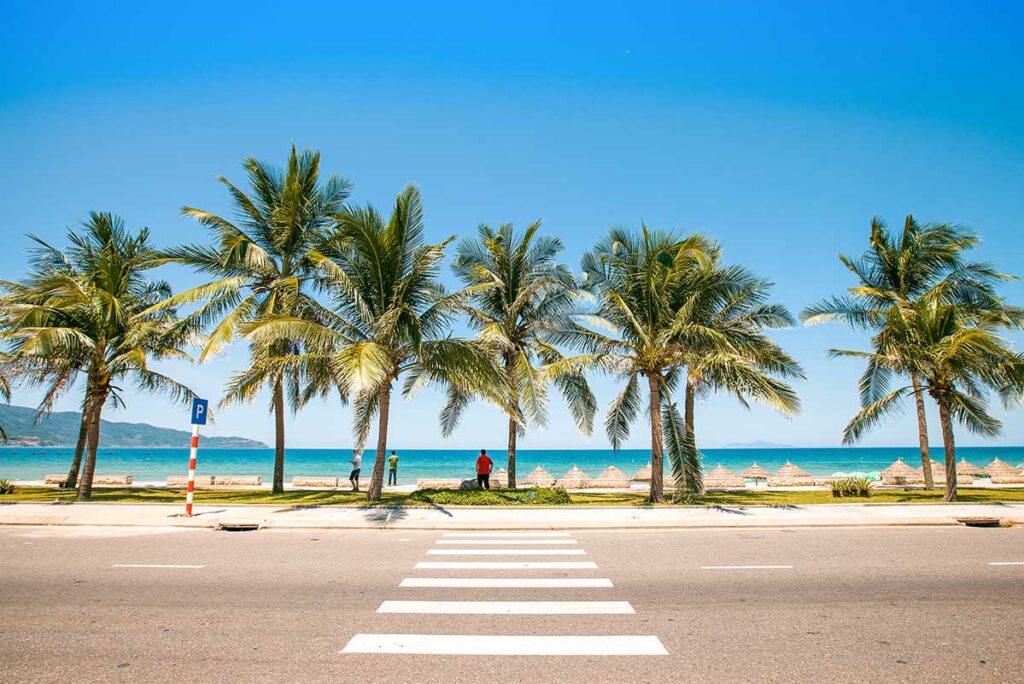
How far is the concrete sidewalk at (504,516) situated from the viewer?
1336cm

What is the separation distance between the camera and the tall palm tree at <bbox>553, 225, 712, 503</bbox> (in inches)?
677

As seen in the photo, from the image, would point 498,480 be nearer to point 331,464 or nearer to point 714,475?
point 714,475

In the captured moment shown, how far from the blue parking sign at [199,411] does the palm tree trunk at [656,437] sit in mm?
12743

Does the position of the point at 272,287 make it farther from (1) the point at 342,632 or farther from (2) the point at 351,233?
(1) the point at 342,632

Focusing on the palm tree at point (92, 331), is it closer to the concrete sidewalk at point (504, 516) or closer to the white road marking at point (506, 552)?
the concrete sidewalk at point (504, 516)

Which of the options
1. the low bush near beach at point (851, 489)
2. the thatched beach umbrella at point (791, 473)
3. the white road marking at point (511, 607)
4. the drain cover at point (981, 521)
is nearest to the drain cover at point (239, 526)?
the white road marking at point (511, 607)

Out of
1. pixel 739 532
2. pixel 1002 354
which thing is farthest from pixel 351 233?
pixel 1002 354

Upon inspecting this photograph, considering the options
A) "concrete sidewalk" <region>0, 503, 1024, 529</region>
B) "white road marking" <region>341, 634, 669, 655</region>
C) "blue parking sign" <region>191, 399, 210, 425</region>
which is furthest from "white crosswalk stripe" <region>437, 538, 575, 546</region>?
"blue parking sign" <region>191, 399, 210, 425</region>

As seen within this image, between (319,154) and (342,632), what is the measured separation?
69.8 ft

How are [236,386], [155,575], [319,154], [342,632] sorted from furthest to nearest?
[319,154], [236,386], [155,575], [342,632]

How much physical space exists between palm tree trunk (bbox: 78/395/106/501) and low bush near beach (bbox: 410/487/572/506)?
1108cm

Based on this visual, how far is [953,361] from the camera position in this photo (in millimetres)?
18172

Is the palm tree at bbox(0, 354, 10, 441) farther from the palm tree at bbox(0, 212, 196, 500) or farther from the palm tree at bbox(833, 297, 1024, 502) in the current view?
the palm tree at bbox(833, 297, 1024, 502)

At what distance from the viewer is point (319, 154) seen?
901 inches
